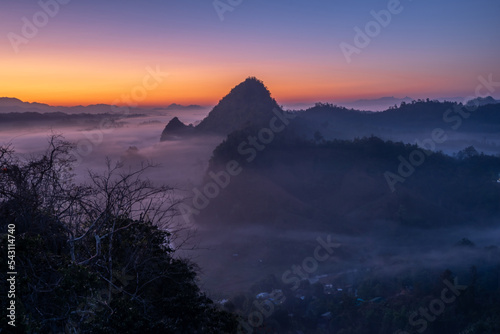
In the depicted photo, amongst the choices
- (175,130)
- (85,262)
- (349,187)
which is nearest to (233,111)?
(175,130)

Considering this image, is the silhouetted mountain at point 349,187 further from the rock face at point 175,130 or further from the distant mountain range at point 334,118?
the rock face at point 175,130

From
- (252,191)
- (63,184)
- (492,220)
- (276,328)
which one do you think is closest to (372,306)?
(276,328)

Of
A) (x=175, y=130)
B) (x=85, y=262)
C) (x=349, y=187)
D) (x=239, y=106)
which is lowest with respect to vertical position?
(x=349, y=187)

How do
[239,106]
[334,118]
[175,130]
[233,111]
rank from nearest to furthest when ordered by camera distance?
[239,106], [233,111], [175,130], [334,118]

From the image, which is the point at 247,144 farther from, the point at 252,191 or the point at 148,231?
the point at 148,231

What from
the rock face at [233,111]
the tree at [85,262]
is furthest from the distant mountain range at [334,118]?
the tree at [85,262]

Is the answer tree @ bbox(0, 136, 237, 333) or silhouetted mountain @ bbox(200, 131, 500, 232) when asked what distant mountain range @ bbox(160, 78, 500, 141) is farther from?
tree @ bbox(0, 136, 237, 333)

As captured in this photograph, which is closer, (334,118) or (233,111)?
(233,111)

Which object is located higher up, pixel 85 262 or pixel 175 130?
pixel 175 130

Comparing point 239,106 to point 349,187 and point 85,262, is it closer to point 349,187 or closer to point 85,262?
point 349,187

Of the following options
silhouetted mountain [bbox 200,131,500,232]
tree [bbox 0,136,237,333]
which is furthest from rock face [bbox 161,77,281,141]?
tree [bbox 0,136,237,333]
